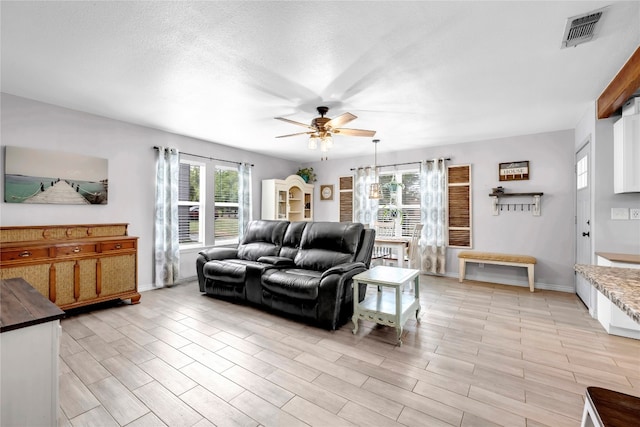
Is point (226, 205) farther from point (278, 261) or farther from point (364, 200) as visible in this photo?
point (364, 200)

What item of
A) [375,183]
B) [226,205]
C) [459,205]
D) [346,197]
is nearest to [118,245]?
[226,205]

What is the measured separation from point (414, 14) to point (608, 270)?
72.1 inches

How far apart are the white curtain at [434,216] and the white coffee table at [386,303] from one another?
2400mm

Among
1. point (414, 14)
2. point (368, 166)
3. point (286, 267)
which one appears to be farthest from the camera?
point (368, 166)

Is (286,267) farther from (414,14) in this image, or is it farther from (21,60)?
(21,60)

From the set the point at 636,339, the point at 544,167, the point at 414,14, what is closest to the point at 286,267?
the point at 414,14

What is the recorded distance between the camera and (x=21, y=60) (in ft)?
8.12

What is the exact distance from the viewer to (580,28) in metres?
2.00

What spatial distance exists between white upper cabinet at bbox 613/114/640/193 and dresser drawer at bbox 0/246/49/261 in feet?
20.0

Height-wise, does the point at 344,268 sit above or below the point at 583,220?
below

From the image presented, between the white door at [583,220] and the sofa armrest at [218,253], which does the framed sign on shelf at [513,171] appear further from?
the sofa armrest at [218,253]

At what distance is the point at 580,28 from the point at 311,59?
1.96m

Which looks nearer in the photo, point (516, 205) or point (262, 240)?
point (262, 240)

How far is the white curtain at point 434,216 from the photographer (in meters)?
5.37
